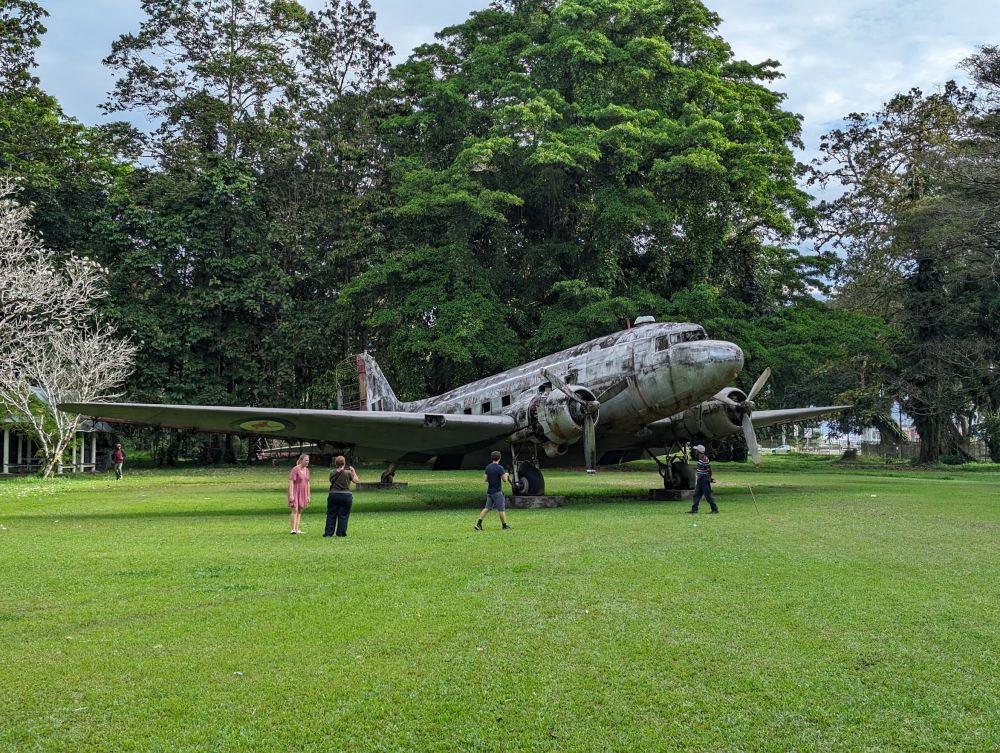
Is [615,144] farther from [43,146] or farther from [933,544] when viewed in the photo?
[43,146]

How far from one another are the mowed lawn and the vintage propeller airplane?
6.09 meters

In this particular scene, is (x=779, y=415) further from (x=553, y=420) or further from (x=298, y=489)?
(x=298, y=489)

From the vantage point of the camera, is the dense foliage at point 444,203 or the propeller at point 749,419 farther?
the dense foliage at point 444,203

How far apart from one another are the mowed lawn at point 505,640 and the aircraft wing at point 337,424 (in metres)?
4.77

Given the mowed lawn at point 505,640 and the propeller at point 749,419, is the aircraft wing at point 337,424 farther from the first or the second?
the propeller at point 749,419

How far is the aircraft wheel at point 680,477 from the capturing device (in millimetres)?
25422

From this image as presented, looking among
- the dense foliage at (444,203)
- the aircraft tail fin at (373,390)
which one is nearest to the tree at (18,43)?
the dense foliage at (444,203)

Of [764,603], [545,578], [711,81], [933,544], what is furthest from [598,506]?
[711,81]

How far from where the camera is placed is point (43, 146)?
4728 cm

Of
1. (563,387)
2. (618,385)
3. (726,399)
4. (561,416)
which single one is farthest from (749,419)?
(561,416)

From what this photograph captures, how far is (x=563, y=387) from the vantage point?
21.8 m

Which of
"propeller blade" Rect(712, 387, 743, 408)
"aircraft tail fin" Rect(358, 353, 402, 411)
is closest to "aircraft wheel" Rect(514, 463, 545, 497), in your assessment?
"propeller blade" Rect(712, 387, 743, 408)

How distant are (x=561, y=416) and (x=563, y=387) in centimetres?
86

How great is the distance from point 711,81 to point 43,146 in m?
39.4
